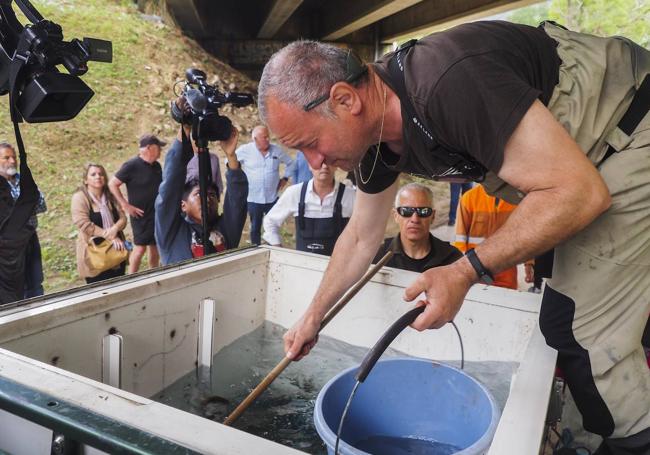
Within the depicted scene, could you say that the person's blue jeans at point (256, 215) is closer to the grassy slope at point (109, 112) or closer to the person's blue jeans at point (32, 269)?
the grassy slope at point (109, 112)

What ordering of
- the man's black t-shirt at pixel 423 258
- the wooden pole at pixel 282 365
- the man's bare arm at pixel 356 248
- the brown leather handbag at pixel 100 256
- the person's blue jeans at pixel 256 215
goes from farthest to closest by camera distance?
the person's blue jeans at pixel 256 215
the brown leather handbag at pixel 100 256
the man's black t-shirt at pixel 423 258
the man's bare arm at pixel 356 248
the wooden pole at pixel 282 365

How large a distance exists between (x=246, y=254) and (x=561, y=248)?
4.97ft

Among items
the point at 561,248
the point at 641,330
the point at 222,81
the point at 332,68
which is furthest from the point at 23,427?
the point at 222,81

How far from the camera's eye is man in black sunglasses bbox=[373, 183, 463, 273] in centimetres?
297

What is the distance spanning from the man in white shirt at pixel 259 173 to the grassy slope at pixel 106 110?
84.9 inches

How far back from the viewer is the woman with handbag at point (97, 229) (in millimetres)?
4141

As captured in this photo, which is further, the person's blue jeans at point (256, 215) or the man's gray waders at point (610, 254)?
the person's blue jeans at point (256, 215)

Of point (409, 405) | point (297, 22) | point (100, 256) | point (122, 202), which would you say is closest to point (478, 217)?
point (409, 405)

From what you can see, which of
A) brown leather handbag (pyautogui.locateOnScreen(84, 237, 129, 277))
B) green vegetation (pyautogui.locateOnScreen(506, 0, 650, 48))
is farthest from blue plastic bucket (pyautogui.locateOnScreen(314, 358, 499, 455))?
green vegetation (pyautogui.locateOnScreen(506, 0, 650, 48))

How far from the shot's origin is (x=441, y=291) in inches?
45.8

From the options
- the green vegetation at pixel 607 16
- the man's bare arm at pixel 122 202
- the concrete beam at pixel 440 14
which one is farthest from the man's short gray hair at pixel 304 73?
the green vegetation at pixel 607 16

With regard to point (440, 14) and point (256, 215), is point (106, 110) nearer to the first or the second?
point (256, 215)

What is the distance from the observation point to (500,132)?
3.60 ft

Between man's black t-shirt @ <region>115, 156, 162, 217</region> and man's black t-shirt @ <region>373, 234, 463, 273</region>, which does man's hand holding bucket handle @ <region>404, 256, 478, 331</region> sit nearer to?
man's black t-shirt @ <region>373, 234, 463, 273</region>
